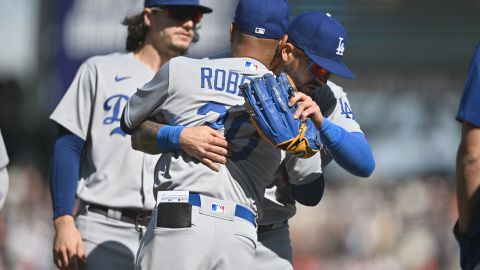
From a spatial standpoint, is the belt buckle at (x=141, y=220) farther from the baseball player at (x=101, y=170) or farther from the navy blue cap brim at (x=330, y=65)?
the navy blue cap brim at (x=330, y=65)

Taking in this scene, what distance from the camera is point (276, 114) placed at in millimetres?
3764

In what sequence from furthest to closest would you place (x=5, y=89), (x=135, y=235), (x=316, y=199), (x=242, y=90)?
(x=5, y=89), (x=135, y=235), (x=316, y=199), (x=242, y=90)

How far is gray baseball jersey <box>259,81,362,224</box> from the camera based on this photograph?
13.8 ft

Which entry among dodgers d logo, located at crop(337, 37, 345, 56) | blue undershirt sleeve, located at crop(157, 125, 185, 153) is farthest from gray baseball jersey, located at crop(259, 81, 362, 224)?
blue undershirt sleeve, located at crop(157, 125, 185, 153)

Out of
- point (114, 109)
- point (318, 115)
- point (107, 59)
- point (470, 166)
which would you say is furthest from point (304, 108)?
point (107, 59)

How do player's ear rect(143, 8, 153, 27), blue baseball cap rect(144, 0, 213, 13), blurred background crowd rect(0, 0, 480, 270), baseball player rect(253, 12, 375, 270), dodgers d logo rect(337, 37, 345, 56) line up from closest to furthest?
baseball player rect(253, 12, 375, 270)
dodgers d logo rect(337, 37, 345, 56)
blue baseball cap rect(144, 0, 213, 13)
player's ear rect(143, 8, 153, 27)
blurred background crowd rect(0, 0, 480, 270)

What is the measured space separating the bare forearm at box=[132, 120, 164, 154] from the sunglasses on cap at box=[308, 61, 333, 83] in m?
0.64

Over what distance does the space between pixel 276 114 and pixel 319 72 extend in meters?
0.39

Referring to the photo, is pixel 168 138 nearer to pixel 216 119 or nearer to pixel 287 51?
pixel 216 119

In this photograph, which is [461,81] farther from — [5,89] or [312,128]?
[312,128]

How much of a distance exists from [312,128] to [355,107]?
10.9 meters

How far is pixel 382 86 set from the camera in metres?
14.5

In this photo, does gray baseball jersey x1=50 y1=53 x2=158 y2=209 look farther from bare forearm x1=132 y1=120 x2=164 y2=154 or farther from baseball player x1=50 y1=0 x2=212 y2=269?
bare forearm x1=132 y1=120 x2=164 y2=154

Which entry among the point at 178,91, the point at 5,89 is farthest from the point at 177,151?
the point at 5,89
